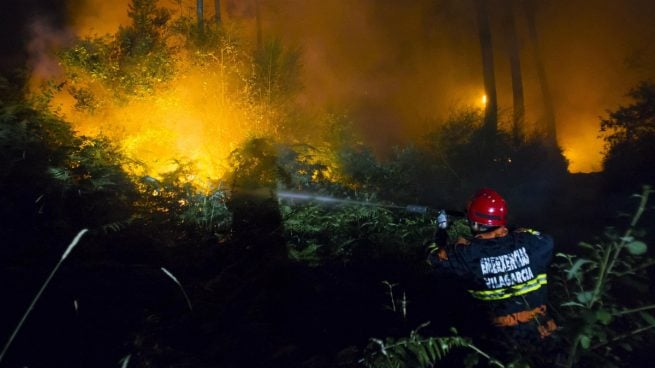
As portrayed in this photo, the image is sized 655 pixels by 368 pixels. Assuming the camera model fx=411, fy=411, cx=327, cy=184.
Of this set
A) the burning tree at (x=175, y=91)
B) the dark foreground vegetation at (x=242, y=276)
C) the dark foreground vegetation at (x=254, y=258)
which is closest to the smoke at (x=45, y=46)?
the burning tree at (x=175, y=91)

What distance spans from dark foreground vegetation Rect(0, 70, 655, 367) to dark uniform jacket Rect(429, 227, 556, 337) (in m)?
0.27

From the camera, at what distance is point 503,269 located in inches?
148

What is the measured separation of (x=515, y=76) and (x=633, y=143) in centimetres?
941

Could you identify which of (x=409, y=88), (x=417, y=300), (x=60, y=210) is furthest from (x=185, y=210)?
(x=409, y=88)

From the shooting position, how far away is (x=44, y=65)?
15336 mm

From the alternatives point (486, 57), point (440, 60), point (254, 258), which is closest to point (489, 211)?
point (254, 258)

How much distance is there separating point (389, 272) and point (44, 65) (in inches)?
623

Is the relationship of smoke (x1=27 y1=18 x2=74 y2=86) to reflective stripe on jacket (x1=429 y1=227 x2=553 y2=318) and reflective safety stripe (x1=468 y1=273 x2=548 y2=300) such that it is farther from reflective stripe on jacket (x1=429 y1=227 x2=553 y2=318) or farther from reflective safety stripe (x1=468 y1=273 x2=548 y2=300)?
reflective safety stripe (x1=468 y1=273 x2=548 y2=300)

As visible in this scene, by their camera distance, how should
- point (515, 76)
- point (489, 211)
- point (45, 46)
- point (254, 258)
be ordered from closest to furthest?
point (489, 211) → point (254, 258) → point (45, 46) → point (515, 76)

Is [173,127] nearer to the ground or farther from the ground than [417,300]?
farther from the ground

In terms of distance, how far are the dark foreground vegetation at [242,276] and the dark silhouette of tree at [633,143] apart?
292 centimetres

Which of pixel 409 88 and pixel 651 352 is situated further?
pixel 409 88

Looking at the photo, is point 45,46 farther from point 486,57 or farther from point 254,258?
point 486,57

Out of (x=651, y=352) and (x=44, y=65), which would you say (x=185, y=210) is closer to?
(x=651, y=352)
